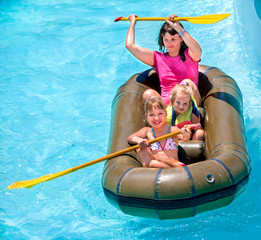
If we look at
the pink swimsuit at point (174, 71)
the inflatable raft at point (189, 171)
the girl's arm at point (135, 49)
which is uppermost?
the girl's arm at point (135, 49)

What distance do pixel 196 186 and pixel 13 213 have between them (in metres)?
1.73

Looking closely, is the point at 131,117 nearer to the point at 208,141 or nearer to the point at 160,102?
the point at 160,102

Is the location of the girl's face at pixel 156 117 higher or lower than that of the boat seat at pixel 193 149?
higher

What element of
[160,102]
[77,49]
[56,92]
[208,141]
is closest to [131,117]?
[160,102]

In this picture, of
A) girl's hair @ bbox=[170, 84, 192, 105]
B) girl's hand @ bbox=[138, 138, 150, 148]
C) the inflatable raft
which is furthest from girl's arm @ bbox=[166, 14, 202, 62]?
girl's hand @ bbox=[138, 138, 150, 148]

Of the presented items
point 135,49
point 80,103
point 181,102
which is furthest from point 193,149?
point 80,103

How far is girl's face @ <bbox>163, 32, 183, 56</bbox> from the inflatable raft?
55cm

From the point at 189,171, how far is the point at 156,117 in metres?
0.60

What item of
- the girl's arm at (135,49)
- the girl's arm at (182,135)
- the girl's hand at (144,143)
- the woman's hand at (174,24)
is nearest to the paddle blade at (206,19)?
the woman's hand at (174,24)

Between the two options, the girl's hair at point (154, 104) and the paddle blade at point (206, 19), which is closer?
the girl's hair at point (154, 104)

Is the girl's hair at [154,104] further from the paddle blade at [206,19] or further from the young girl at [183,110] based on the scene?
the paddle blade at [206,19]

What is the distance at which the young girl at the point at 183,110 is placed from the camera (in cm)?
356

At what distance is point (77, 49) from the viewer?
6148mm

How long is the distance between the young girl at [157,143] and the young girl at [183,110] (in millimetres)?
120
